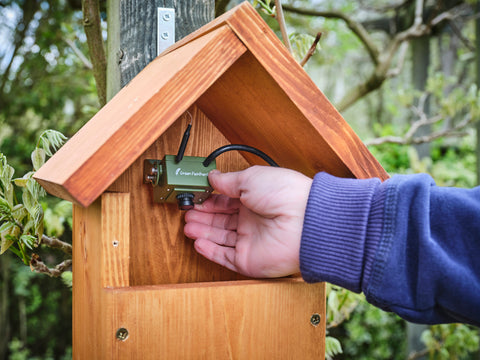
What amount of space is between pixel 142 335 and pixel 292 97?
1.72ft

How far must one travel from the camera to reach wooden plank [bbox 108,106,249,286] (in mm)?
1046

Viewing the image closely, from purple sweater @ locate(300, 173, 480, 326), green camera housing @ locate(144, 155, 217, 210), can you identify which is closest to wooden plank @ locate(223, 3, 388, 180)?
purple sweater @ locate(300, 173, 480, 326)

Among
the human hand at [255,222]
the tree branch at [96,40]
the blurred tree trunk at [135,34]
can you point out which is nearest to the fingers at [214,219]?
the human hand at [255,222]

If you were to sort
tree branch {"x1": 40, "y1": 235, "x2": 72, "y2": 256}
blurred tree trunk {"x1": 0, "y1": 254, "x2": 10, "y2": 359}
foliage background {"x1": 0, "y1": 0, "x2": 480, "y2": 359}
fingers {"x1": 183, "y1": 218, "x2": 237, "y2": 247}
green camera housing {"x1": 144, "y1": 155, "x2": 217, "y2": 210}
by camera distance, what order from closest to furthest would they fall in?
green camera housing {"x1": 144, "y1": 155, "x2": 217, "y2": 210} < fingers {"x1": 183, "y1": 218, "x2": 237, "y2": 247} < tree branch {"x1": 40, "y1": 235, "x2": 72, "y2": 256} < foliage background {"x1": 0, "y1": 0, "x2": 480, "y2": 359} < blurred tree trunk {"x1": 0, "y1": 254, "x2": 10, "y2": 359}

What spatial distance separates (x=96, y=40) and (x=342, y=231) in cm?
91

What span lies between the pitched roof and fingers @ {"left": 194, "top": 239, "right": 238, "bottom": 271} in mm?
280

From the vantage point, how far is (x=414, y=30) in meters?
2.50

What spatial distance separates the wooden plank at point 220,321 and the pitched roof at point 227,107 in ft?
0.83

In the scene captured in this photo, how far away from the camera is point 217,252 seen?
1060mm

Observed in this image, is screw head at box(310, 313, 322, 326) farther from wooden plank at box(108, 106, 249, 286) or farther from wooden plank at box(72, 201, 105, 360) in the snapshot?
wooden plank at box(72, 201, 105, 360)

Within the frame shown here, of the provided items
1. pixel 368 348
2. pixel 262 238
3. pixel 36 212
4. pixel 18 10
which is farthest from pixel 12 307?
pixel 262 238

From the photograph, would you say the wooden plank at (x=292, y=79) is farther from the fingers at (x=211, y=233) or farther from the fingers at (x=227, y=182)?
the fingers at (x=211, y=233)

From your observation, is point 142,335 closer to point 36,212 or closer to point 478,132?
point 36,212

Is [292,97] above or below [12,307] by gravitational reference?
above
